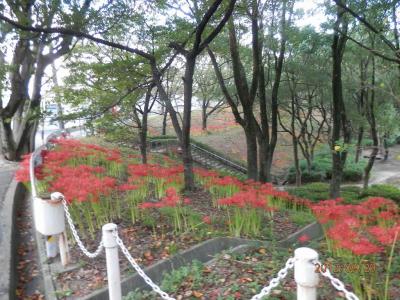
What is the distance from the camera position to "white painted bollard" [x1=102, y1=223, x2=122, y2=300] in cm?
362

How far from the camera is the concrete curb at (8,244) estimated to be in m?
4.34

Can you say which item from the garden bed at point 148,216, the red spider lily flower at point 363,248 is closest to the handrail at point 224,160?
the garden bed at point 148,216

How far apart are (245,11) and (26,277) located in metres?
10.0

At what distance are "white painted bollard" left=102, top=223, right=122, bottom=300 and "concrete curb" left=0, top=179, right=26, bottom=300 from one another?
138 cm

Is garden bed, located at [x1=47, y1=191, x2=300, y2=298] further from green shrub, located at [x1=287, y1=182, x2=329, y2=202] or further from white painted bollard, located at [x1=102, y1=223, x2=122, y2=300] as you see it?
green shrub, located at [x1=287, y1=182, x2=329, y2=202]

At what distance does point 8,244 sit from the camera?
5.47m

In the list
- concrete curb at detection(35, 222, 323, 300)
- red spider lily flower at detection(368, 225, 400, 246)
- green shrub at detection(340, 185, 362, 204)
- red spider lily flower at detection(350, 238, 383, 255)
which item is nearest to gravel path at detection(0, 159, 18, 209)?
concrete curb at detection(35, 222, 323, 300)

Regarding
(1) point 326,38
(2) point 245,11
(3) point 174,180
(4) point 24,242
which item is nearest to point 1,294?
(4) point 24,242

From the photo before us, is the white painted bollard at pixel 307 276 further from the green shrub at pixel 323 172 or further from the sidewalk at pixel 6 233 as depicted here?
the green shrub at pixel 323 172

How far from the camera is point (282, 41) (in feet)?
44.7

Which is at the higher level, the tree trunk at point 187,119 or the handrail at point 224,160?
the tree trunk at point 187,119

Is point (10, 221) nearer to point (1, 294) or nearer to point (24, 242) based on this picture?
point (24, 242)

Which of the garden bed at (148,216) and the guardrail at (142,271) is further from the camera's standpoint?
the garden bed at (148,216)

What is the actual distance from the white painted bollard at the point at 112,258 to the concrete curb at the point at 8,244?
1.38 m
